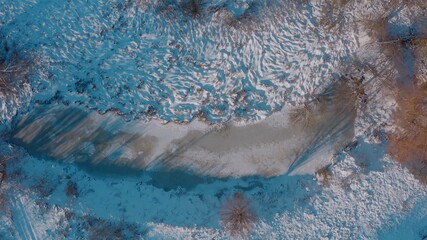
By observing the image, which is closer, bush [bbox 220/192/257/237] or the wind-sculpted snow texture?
bush [bbox 220/192/257/237]

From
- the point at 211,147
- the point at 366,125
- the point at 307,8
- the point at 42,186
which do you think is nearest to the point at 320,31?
the point at 307,8

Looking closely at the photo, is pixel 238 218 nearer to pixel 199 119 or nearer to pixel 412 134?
pixel 199 119

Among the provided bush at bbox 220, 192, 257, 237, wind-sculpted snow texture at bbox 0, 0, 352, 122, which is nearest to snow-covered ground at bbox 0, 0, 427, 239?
wind-sculpted snow texture at bbox 0, 0, 352, 122

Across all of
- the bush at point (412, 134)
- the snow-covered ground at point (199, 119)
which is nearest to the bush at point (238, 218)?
the snow-covered ground at point (199, 119)

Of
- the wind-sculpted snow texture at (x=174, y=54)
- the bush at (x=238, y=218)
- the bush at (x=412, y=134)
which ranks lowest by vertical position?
the bush at (x=238, y=218)

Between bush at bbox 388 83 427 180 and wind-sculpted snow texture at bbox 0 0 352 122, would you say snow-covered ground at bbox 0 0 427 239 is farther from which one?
bush at bbox 388 83 427 180

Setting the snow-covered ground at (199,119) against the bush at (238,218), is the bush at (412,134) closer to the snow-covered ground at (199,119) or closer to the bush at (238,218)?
the snow-covered ground at (199,119)
